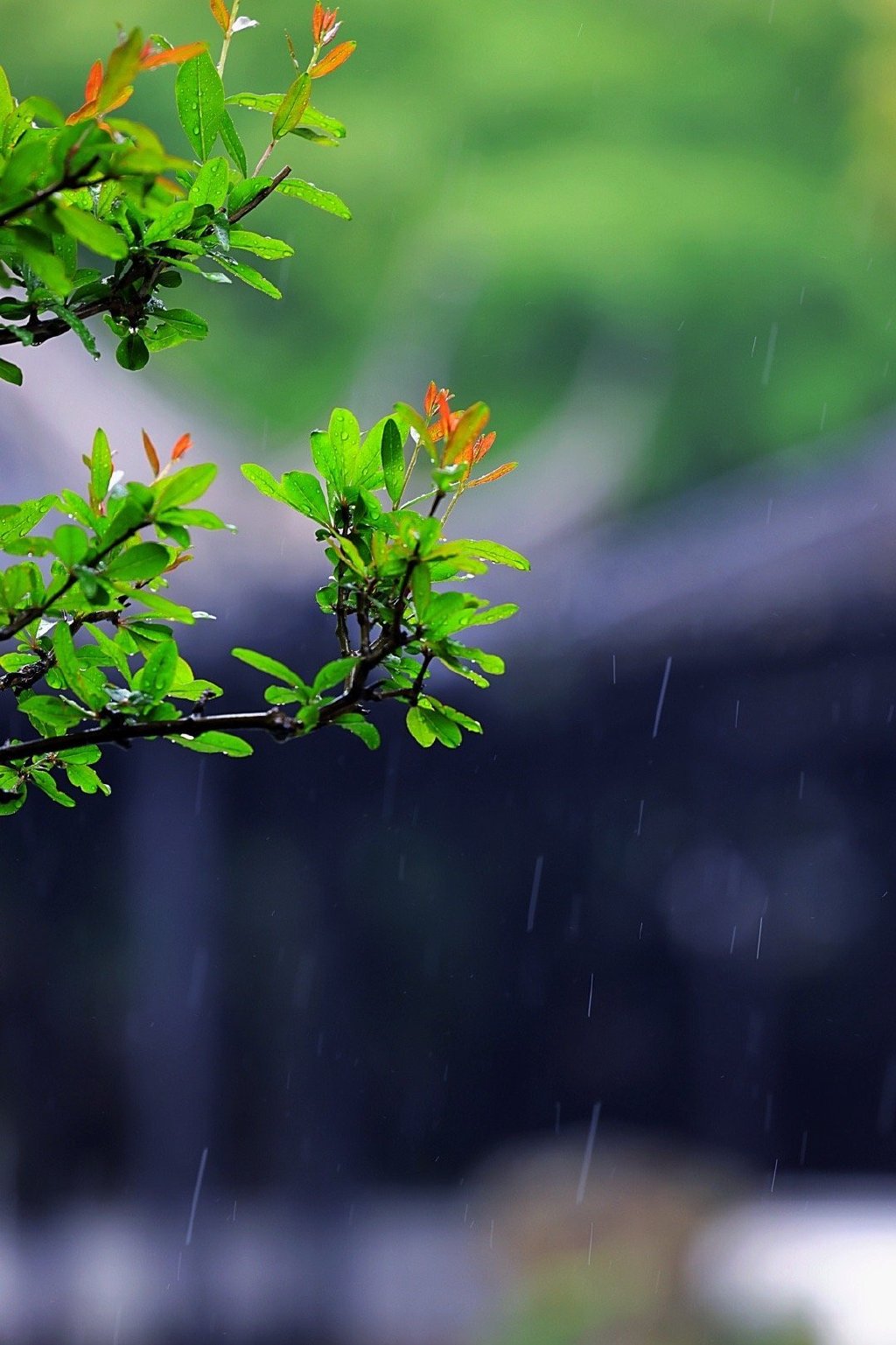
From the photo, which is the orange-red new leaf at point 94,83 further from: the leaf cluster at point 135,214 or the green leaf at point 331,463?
the green leaf at point 331,463

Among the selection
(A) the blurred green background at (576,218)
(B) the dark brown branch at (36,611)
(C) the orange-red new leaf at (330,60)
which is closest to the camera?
(B) the dark brown branch at (36,611)

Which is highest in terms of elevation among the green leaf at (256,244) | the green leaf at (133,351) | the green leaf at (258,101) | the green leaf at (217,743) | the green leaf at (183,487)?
the green leaf at (258,101)

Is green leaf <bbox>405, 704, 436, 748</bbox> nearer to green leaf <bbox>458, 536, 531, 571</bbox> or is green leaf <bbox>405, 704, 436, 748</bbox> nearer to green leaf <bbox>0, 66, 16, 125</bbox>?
green leaf <bbox>458, 536, 531, 571</bbox>

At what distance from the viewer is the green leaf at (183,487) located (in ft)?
2.29

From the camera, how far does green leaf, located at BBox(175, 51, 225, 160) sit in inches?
32.9

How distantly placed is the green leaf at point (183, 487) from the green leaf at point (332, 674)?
144 mm

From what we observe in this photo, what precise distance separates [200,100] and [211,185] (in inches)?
2.1

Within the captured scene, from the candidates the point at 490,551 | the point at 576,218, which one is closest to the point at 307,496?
the point at 490,551

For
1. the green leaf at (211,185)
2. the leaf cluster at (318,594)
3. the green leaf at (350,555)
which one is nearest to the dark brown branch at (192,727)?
the leaf cluster at (318,594)

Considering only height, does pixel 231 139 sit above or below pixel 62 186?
above

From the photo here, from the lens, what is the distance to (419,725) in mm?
918

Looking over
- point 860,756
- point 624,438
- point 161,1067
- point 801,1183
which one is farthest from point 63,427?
point 801,1183

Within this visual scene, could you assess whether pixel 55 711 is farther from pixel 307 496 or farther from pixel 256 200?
pixel 256 200

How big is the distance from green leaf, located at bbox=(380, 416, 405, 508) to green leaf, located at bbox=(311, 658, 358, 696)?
0.12 metres
